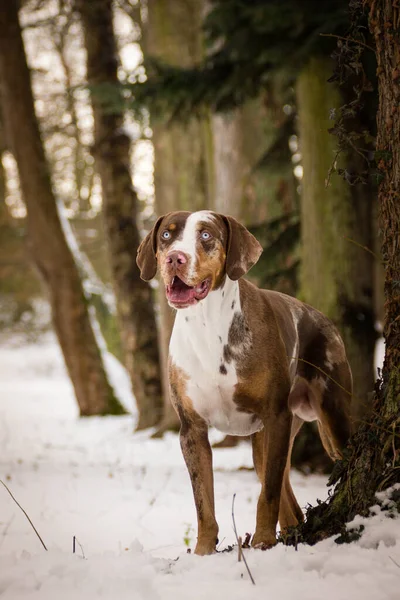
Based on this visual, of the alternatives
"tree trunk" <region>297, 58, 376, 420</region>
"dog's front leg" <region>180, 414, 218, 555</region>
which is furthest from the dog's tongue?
"tree trunk" <region>297, 58, 376, 420</region>

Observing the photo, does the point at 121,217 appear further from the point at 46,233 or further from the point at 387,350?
the point at 387,350

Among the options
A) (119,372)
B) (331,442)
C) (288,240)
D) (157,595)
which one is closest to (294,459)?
(288,240)

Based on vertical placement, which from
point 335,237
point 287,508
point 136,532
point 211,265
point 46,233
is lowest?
point 136,532

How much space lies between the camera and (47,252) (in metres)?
13.4

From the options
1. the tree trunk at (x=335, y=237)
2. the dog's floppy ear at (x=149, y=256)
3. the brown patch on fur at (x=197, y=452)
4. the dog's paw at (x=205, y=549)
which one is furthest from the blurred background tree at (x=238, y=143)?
the dog's paw at (x=205, y=549)

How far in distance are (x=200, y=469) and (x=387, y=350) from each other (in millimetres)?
1220

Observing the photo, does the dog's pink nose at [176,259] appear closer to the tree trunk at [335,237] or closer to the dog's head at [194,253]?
the dog's head at [194,253]

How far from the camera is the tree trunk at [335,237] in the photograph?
7.24 metres

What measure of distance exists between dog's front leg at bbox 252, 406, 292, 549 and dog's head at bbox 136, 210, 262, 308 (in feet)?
2.68

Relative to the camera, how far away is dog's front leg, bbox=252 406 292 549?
3.72 m

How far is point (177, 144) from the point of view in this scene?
11.3 meters

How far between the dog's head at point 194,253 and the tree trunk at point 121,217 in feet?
28.9

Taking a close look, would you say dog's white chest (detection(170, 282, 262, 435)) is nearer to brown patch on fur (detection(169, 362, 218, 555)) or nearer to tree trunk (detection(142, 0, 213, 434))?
brown patch on fur (detection(169, 362, 218, 555))

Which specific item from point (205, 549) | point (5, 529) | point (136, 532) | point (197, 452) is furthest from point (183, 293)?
point (5, 529)
